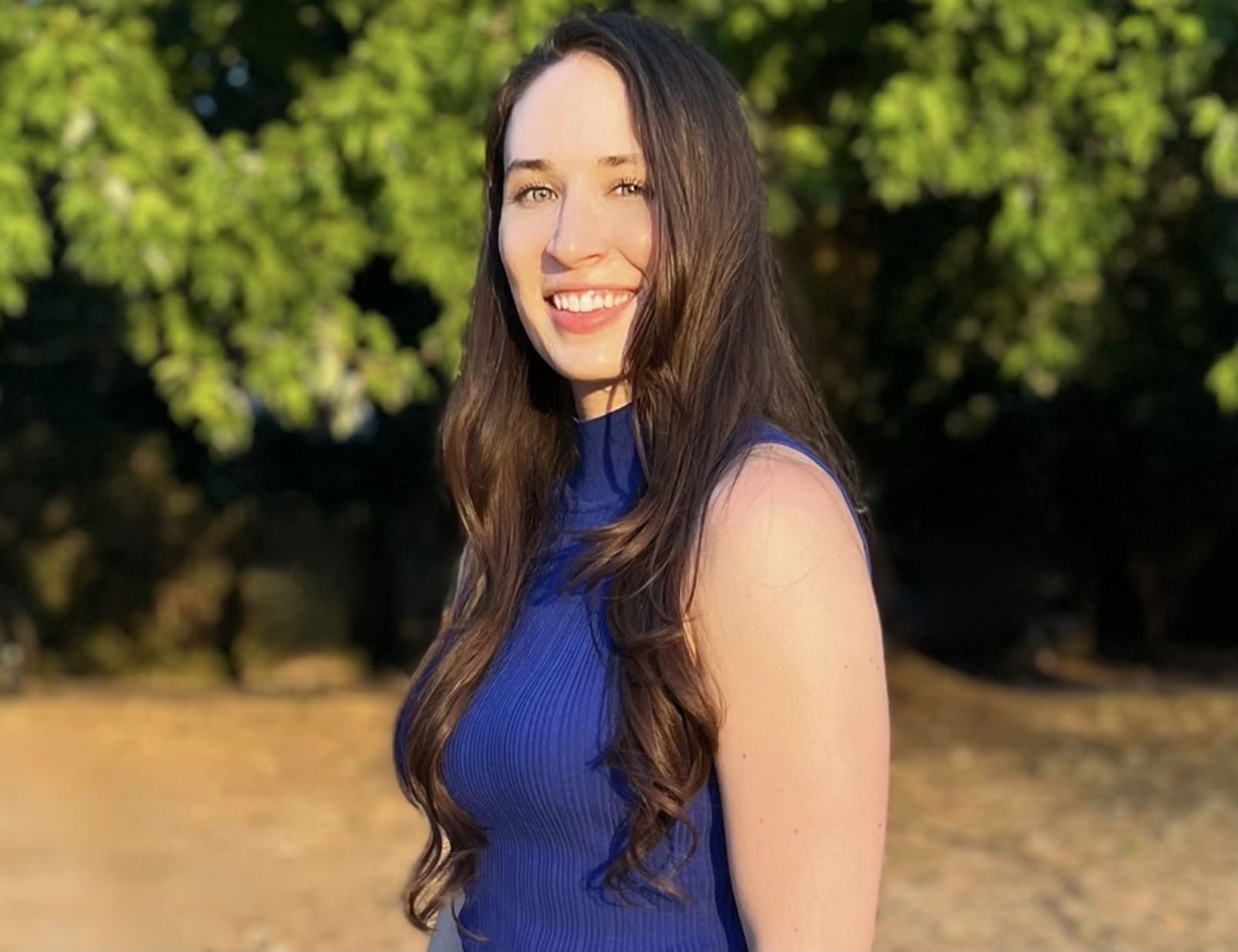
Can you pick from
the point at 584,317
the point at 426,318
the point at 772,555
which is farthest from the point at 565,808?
the point at 426,318

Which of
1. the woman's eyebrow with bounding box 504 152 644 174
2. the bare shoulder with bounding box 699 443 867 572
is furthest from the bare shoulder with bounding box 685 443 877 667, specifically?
the woman's eyebrow with bounding box 504 152 644 174

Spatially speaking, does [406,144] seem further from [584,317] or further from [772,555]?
[772,555]

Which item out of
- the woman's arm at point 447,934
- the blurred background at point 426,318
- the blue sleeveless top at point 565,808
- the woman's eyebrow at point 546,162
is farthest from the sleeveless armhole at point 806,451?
the blurred background at point 426,318

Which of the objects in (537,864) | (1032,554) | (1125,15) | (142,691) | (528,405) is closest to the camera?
(537,864)

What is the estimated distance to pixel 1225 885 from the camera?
247 inches

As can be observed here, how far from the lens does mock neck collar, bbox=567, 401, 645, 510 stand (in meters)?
1.79

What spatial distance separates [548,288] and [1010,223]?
15.4 ft

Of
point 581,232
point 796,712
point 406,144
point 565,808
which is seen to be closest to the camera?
point 796,712

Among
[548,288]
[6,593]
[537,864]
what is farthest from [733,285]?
[6,593]

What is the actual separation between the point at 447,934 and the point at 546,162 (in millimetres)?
877

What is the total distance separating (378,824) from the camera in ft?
24.4

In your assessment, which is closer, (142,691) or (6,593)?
(142,691)

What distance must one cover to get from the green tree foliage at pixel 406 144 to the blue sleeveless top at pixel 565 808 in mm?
4229

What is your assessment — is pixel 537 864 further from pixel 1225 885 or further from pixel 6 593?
pixel 6 593
